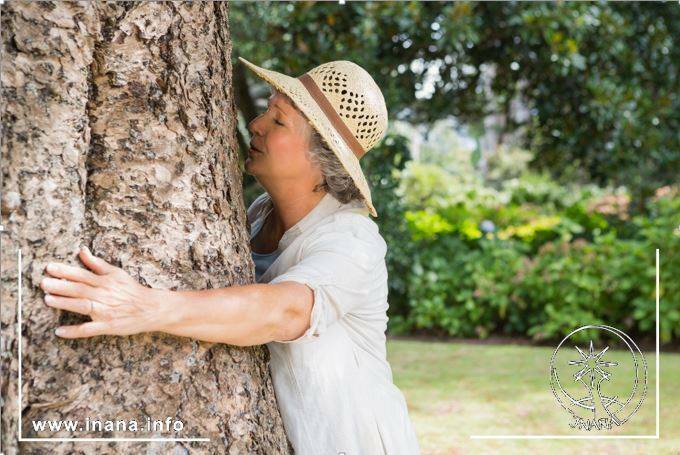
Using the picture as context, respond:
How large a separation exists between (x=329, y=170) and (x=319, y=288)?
403 mm

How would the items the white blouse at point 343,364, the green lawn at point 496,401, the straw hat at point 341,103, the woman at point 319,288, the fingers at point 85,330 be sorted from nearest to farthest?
1. the fingers at point 85,330
2. the woman at point 319,288
3. the white blouse at point 343,364
4. the straw hat at point 341,103
5. the green lawn at point 496,401

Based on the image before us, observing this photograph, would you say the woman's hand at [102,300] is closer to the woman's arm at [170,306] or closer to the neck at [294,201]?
the woman's arm at [170,306]

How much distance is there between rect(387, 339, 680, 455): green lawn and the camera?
4250 mm

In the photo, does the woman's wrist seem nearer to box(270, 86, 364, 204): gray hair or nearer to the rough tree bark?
the rough tree bark

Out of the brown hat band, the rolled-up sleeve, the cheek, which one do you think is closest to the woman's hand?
the rolled-up sleeve

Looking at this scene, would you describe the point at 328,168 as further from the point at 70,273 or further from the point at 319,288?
the point at 70,273

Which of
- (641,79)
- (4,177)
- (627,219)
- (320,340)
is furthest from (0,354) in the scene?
(627,219)

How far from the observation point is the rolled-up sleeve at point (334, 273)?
180cm

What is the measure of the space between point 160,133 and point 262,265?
568 millimetres

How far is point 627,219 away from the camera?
25.6ft

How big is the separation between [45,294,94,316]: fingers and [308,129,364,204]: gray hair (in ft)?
2.37

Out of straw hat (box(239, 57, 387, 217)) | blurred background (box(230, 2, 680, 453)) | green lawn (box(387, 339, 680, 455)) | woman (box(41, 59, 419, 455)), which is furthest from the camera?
blurred background (box(230, 2, 680, 453))

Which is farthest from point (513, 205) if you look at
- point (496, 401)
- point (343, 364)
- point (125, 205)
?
point (125, 205)

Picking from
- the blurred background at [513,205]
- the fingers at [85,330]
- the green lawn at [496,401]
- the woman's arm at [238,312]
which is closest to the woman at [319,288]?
the woman's arm at [238,312]
